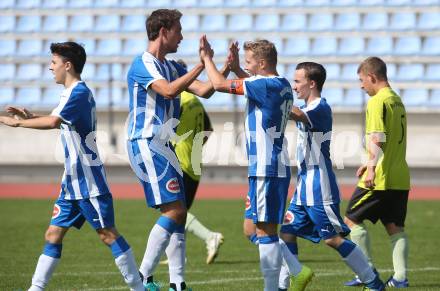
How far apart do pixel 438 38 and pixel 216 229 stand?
1679 centimetres

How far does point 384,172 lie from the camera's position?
9055 mm

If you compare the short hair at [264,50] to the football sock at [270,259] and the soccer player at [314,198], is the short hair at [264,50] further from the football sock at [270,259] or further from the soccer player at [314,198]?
the football sock at [270,259]

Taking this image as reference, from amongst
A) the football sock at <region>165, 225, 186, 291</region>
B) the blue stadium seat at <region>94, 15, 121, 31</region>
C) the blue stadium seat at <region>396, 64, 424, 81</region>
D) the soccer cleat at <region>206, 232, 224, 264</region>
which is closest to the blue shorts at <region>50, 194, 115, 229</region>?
the football sock at <region>165, 225, 186, 291</region>

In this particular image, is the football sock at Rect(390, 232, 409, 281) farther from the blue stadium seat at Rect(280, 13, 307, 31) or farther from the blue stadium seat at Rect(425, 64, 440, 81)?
the blue stadium seat at Rect(280, 13, 307, 31)

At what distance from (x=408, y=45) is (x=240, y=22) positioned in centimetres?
550

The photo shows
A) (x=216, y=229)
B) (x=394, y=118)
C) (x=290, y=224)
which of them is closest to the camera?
(x=290, y=224)

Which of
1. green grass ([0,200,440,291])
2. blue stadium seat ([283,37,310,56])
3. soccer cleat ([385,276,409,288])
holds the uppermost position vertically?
blue stadium seat ([283,37,310,56])

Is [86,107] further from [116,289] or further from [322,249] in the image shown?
[322,249]

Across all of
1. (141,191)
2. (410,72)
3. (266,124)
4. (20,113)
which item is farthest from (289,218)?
(410,72)

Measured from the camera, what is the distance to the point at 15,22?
1292 inches

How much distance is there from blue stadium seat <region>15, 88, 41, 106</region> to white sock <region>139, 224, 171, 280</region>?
23478 mm

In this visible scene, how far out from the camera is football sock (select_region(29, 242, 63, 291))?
718 centimetres

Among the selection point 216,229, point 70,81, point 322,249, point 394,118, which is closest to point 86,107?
point 70,81

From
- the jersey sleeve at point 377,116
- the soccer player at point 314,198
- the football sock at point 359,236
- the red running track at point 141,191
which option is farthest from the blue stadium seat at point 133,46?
the soccer player at point 314,198
